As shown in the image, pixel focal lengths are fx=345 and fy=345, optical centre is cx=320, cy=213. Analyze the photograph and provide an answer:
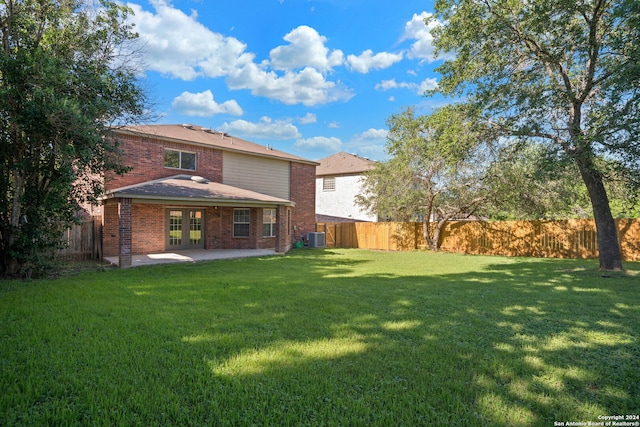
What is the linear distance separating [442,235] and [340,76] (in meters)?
13.3

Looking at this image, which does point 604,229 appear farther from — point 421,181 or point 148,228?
point 148,228

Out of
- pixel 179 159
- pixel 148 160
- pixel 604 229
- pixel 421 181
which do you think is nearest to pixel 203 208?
pixel 179 159

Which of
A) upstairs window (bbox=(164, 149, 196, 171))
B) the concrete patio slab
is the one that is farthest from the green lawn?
upstairs window (bbox=(164, 149, 196, 171))

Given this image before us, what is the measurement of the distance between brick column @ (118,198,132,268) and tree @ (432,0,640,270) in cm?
1099

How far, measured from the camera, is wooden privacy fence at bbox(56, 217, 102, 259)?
12883 mm

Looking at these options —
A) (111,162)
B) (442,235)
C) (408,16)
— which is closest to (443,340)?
(111,162)

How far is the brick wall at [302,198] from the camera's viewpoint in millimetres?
19781

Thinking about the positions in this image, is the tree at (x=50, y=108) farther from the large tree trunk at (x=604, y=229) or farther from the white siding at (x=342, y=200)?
the white siding at (x=342, y=200)

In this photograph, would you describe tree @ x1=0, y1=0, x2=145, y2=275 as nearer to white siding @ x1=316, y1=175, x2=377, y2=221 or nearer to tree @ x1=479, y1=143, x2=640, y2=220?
tree @ x1=479, y1=143, x2=640, y2=220

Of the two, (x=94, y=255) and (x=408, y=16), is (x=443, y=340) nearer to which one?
(x=94, y=255)

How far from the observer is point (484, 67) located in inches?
433

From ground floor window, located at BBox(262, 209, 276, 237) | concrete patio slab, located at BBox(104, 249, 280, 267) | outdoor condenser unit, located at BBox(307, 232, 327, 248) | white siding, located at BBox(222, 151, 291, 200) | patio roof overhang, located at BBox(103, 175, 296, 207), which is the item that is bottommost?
concrete patio slab, located at BBox(104, 249, 280, 267)

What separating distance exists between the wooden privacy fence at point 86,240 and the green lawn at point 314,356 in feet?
19.7

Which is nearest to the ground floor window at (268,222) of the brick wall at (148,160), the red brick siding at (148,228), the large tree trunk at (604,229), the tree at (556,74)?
the brick wall at (148,160)
